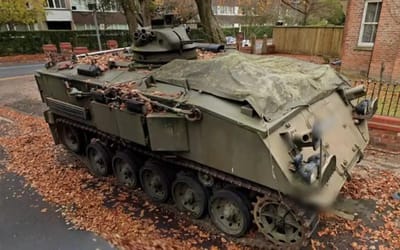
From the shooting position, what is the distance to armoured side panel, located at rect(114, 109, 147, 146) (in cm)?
463

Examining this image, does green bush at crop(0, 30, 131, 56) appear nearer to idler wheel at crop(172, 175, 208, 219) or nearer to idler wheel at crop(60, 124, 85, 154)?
idler wheel at crop(60, 124, 85, 154)

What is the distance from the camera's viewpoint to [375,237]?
14.7 ft

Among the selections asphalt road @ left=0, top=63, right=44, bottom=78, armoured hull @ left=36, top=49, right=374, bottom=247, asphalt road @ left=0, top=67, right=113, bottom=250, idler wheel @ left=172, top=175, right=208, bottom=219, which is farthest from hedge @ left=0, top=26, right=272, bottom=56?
idler wheel @ left=172, top=175, right=208, bottom=219

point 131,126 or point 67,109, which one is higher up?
point 131,126

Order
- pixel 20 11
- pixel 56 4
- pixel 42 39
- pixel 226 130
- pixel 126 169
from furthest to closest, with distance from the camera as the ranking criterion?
1. pixel 56 4
2. pixel 42 39
3. pixel 20 11
4. pixel 126 169
5. pixel 226 130

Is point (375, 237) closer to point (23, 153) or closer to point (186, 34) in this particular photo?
point (186, 34)

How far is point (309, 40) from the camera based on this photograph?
20125mm

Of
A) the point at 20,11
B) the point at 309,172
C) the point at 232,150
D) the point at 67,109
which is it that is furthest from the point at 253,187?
the point at 20,11

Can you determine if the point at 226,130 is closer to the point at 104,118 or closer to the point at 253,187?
the point at 253,187

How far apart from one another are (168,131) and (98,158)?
105 inches

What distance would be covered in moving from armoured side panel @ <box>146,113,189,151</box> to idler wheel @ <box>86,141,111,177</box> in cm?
214

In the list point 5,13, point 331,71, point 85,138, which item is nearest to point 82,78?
point 85,138

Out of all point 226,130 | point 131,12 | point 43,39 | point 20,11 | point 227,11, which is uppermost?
point 20,11

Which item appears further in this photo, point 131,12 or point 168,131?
point 131,12
